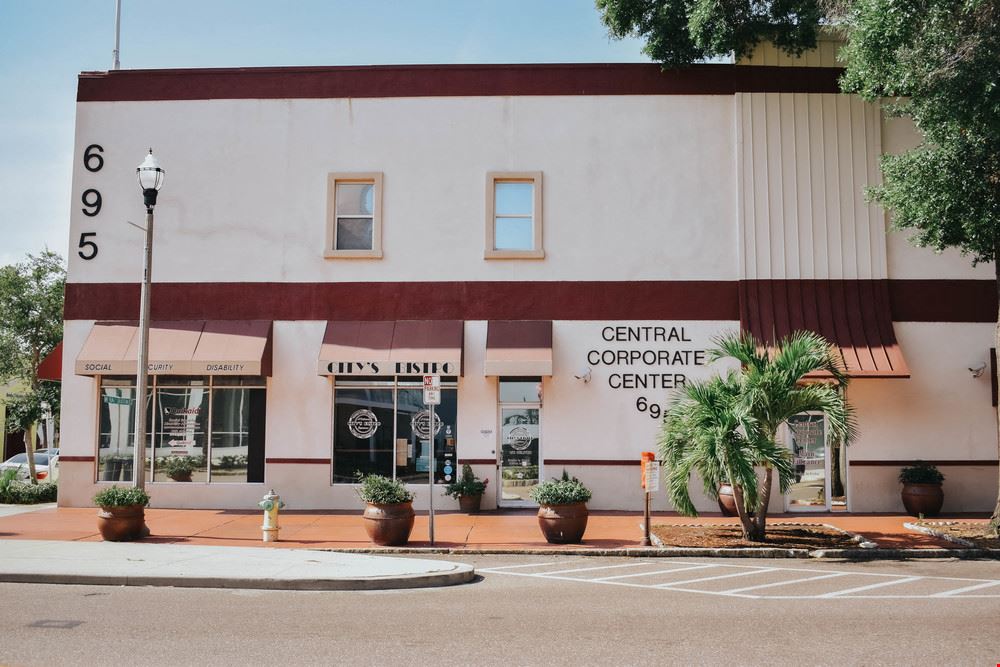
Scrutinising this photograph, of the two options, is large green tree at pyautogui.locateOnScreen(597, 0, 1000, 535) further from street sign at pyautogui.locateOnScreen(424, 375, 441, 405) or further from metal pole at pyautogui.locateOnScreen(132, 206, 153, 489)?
metal pole at pyautogui.locateOnScreen(132, 206, 153, 489)

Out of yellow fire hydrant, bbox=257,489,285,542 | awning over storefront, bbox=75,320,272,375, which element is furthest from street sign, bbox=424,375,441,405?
awning over storefront, bbox=75,320,272,375

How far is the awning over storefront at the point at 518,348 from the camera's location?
60.4 ft

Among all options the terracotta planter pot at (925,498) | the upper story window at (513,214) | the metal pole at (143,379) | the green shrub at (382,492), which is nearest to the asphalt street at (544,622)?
the green shrub at (382,492)

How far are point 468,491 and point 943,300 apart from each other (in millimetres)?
10833

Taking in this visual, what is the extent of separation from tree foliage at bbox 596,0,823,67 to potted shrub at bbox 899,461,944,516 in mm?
9185

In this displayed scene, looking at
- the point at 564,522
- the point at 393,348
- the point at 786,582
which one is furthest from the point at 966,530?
the point at 393,348

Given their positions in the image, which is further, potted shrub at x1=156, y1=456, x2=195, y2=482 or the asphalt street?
potted shrub at x1=156, y1=456, x2=195, y2=482

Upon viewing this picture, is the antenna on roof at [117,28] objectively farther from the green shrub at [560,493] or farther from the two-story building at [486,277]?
the green shrub at [560,493]

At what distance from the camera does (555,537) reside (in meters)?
14.8

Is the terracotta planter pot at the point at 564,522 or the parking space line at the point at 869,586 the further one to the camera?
the terracotta planter pot at the point at 564,522

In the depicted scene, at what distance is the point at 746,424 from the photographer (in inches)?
552

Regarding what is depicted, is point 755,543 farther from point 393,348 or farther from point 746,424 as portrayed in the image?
point 393,348

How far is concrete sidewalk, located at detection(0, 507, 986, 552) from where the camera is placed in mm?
14820

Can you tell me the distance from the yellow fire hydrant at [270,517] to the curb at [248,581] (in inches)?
146
